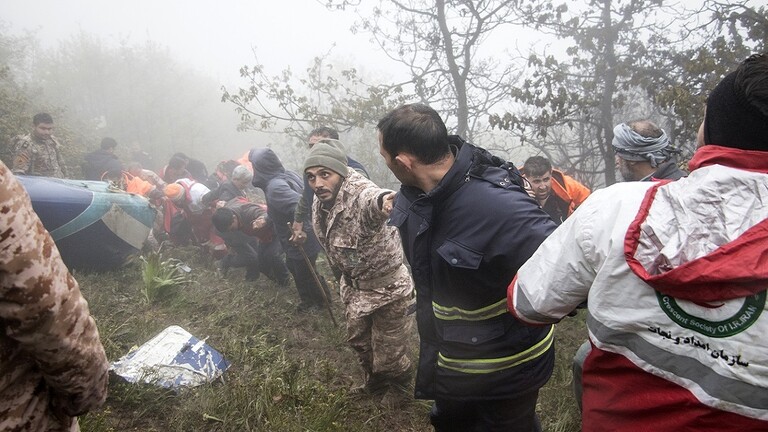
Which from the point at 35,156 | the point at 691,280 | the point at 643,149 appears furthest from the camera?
the point at 35,156

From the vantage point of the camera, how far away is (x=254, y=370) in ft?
11.8

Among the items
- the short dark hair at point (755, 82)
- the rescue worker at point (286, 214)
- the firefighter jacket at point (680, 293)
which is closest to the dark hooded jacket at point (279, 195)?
the rescue worker at point (286, 214)

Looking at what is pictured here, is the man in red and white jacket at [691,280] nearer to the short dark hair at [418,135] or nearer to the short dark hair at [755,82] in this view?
the short dark hair at [755,82]

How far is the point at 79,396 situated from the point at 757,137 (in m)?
2.00

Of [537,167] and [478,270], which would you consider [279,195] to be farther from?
[478,270]

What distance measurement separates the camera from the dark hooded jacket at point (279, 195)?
4.96m

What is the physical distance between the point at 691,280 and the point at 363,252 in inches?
92.6

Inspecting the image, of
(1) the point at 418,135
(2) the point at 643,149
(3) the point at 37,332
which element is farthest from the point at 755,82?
(2) the point at 643,149

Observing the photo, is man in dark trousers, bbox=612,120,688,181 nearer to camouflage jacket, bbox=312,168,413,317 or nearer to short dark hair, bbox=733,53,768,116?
camouflage jacket, bbox=312,168,413,317

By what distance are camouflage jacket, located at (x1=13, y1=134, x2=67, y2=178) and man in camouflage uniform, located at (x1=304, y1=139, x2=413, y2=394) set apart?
6353 mm

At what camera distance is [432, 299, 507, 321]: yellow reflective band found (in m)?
1.87

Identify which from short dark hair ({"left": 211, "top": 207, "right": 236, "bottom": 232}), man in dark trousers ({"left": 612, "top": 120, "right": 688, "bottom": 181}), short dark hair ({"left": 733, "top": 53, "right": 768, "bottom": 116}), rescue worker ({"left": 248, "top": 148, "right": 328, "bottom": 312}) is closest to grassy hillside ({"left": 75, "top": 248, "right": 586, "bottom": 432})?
rescue worker ({"left": 248, "top": 148, "right": 328, "bottom": 312})

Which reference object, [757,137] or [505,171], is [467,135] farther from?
[757,137]

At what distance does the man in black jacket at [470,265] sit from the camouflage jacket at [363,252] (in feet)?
3.35
